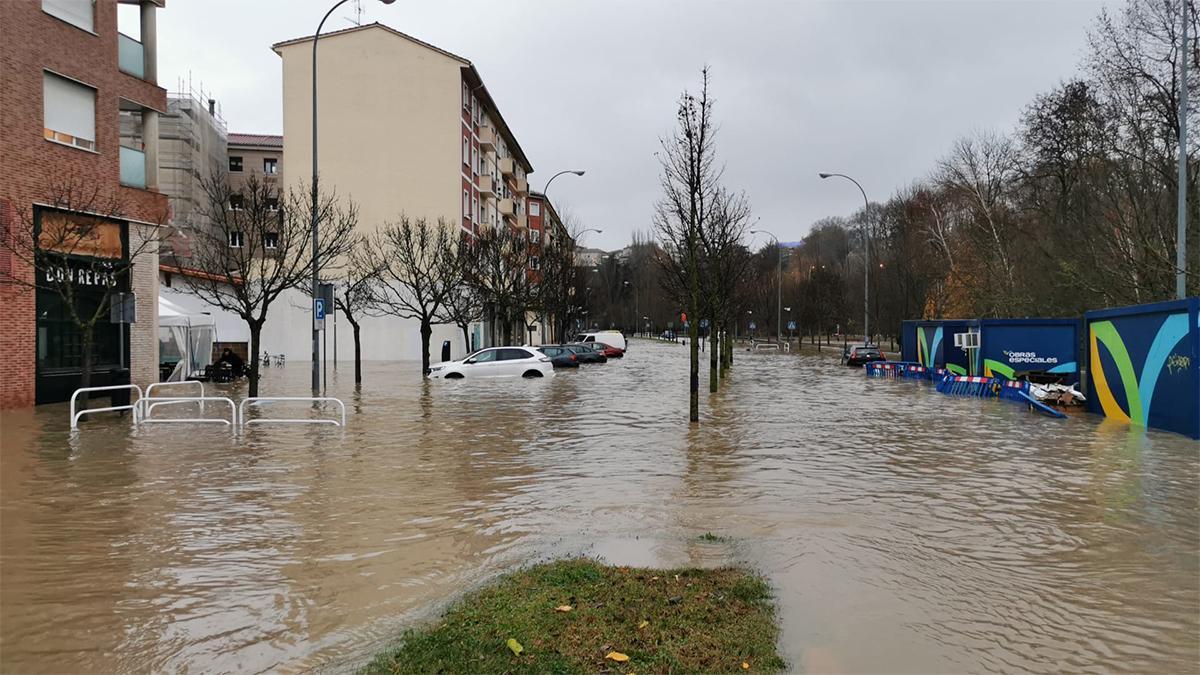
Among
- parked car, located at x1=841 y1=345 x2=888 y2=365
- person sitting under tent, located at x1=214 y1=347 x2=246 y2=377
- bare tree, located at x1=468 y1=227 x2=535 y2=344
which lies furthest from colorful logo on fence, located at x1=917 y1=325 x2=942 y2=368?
person sitting under tent, located at x1=214 y1=347 x2=246 y2=377

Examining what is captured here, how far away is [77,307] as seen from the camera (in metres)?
20.6

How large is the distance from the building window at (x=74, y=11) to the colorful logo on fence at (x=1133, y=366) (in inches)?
998

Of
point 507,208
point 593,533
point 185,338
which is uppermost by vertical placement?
point 507,208

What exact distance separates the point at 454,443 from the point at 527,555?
23.7 feet

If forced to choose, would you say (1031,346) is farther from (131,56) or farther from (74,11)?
(74,11)

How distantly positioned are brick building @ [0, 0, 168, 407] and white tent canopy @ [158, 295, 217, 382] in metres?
5.31

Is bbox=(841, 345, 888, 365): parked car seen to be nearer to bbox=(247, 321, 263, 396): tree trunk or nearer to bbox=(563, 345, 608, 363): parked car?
bbox=(563, 345, 608, 363): parked car

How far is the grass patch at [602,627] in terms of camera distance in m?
4.30

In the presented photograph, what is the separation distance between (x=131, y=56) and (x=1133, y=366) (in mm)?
26261

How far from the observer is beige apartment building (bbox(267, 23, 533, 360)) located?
4731 centimetres

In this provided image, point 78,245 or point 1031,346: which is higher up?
point 78,245

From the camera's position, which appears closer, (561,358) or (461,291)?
(461,291)

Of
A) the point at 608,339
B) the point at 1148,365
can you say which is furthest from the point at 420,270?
the point at 1148,365

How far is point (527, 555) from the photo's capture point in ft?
22.4
